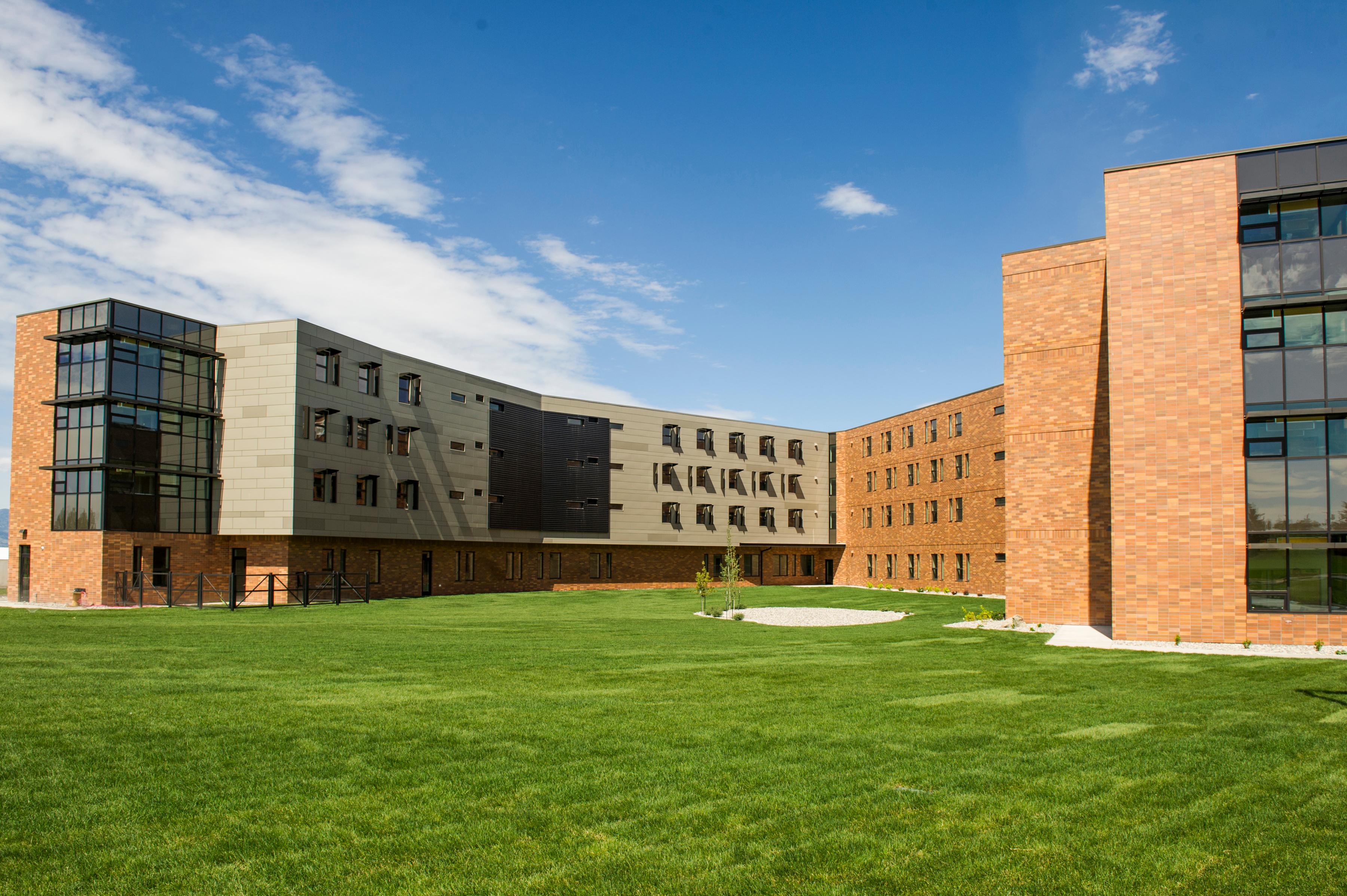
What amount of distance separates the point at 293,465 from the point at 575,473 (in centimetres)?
2072

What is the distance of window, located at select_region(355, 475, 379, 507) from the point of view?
4241 centimetres

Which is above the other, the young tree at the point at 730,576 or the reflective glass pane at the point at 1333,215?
the reflective glass pane at the point at 1333,215

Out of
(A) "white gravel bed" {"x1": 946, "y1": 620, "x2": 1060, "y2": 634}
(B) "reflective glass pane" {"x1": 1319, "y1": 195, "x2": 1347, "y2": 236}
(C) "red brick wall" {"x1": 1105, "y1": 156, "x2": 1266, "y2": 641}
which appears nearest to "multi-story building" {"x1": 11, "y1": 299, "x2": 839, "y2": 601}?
(A) "white gravel bed" {"x1": 946, "y1": 620, "x2": 1060, "y2": 634}

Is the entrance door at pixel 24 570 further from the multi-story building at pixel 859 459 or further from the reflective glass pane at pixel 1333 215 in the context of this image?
the reflective glass pane at pixel 1333 215

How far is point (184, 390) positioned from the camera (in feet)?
127

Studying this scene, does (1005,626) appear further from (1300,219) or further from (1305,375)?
(1300,219)

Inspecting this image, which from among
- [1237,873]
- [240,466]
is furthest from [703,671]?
[240,466]

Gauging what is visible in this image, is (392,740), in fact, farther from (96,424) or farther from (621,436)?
(621,436)

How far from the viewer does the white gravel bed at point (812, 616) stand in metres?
30.0

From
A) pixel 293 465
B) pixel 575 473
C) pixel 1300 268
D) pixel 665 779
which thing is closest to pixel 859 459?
pixel 575 473

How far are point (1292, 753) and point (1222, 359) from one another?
13.7 m

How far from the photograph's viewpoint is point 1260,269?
19766mm

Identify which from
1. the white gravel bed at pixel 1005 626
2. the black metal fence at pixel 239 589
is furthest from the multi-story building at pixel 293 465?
the white gravel bed at pixel 1005 626

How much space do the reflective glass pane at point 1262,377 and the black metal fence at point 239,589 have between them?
108 ft
